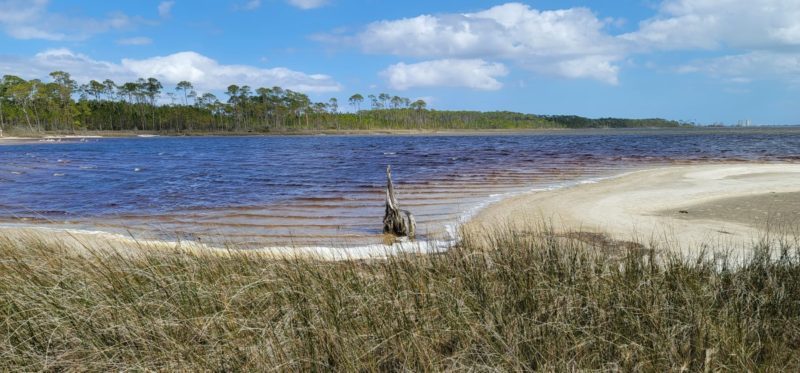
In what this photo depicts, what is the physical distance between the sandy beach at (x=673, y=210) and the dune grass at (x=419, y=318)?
9.89ft

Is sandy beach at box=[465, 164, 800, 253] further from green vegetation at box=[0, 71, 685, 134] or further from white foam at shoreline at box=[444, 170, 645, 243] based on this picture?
green vegetation at box=[0, 71, 685, 134]

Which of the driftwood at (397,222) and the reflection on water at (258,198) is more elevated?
the driftwood at (397,222)

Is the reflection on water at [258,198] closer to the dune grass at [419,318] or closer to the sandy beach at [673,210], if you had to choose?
the sandy beach at [673,210]

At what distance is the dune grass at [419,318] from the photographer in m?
3.20

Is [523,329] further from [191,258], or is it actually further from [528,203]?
[528,203]

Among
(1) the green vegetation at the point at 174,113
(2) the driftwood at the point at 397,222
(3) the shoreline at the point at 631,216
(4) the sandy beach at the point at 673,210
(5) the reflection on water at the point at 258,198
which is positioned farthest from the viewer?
(1) the green vegetation at the point at 174,113

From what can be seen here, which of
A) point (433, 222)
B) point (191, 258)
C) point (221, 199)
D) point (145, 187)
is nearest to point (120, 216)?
point (221, 199)

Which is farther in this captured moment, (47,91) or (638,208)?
(47,91)

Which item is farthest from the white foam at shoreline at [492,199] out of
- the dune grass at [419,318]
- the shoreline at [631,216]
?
the dune grass at [419,318]

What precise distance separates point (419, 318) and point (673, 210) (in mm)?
11605

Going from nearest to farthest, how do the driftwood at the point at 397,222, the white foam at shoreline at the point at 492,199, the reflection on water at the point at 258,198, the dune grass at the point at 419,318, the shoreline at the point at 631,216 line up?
the dune grass at the point at 419,318 → the shoreline at the point at 631,216 → the driftwood at the point at 397,222 → the white foam at shoreline at the point at 492,199 → the reflection on water at the point at 258,198

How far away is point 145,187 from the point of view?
2208 centimetres

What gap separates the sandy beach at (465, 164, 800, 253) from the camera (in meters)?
9.66

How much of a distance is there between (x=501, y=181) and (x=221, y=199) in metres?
11.8
